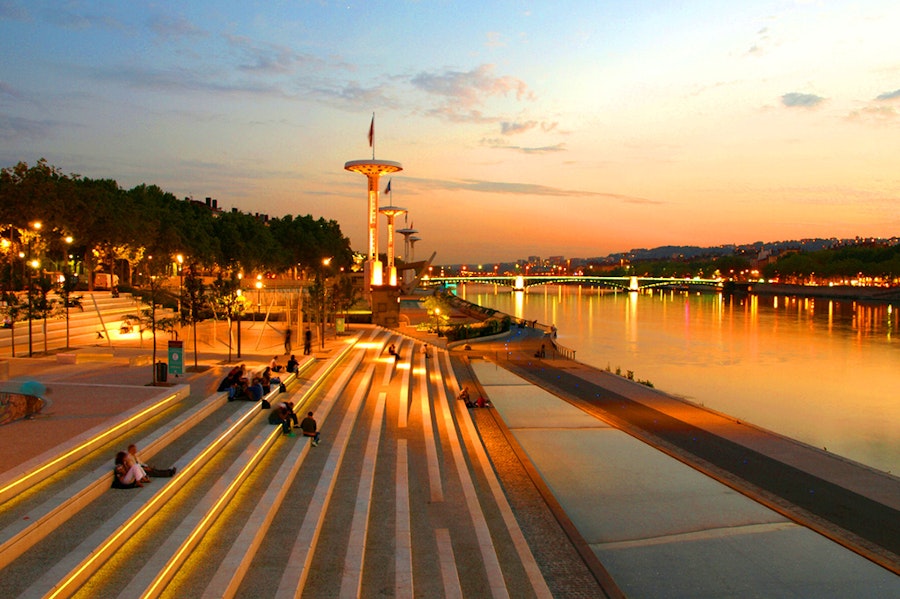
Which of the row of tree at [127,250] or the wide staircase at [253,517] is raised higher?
the row of tree at [127,250]

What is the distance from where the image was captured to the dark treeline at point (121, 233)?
3412 cm

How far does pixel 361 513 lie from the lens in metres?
11.1

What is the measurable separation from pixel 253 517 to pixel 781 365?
4674 cm

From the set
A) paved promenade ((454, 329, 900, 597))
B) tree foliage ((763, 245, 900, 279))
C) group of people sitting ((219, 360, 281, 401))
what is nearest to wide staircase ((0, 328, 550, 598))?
group of people sitting ((219, 360, 281, 401))

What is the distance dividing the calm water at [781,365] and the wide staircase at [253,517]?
55.5ft

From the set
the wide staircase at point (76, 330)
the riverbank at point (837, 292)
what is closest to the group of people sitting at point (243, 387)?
the wide staircase at point (76, 330)

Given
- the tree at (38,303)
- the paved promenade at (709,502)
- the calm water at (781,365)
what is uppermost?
the tree at (38,303)

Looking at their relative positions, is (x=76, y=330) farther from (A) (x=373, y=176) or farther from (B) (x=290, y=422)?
(A) (x=373, y=176)

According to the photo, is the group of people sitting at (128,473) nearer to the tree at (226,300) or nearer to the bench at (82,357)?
the bench at (82,357)

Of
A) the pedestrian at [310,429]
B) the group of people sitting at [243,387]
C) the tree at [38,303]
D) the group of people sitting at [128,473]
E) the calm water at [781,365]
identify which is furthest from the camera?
the calm water at [781,365]

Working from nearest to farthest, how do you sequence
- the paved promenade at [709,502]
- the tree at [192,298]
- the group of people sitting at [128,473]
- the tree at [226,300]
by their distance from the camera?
the group of people sitting at [128,473], the paved promenade at [709,502], the tree at [192,298], the tree at [226,300]

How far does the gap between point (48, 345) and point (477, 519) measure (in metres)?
21.1

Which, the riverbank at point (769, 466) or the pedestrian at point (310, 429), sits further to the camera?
the pedestrian at point (310, 429)

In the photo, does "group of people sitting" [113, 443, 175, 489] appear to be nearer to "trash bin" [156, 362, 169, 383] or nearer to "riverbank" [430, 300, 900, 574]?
"trash bin" [156, 362, 169, 383]
